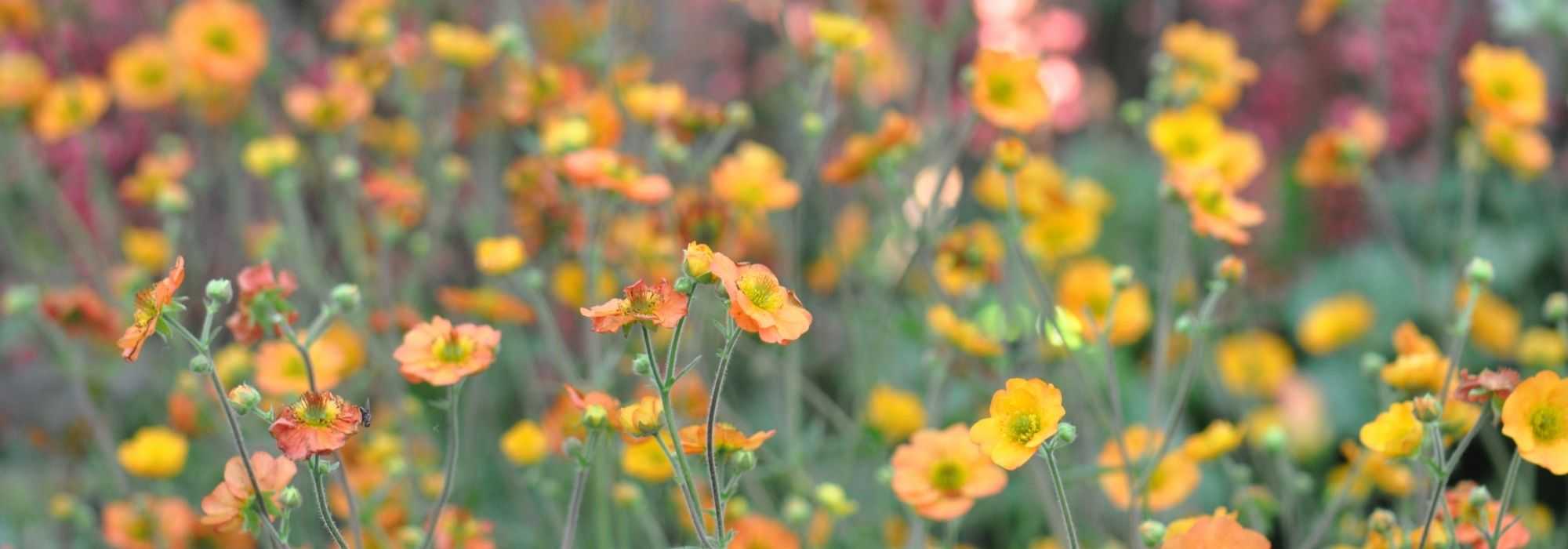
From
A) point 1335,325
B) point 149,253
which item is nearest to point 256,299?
point 149,253

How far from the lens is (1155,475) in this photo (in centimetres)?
167

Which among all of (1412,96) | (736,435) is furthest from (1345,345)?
(736,435)

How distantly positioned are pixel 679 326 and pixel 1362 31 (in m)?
2.75

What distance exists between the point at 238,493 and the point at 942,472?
67cm

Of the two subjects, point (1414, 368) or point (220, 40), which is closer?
point (1414, 368)

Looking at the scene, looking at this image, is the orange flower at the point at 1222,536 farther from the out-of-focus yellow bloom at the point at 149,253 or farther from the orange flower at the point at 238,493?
the out-of-focus yellow bloom at the point at 149,253

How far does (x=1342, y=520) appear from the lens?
160 centimetres

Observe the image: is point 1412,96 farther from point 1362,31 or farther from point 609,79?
point 609,79

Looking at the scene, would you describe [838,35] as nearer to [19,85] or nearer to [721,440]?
[721,440]

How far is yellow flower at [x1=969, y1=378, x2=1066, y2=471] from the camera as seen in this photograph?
1066 mm

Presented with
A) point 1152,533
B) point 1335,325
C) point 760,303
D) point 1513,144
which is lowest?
point 1335,325

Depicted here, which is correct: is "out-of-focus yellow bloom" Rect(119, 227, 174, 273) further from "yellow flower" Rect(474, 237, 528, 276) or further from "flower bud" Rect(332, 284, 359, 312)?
"flower bud" Rect(332, 284, 359, 312)

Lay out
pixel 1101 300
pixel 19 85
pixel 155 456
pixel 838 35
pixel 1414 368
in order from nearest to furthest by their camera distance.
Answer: pixel 1414 368, pixel 155 456, pixel 838 35, pixel 1101 300, pixel 19 85

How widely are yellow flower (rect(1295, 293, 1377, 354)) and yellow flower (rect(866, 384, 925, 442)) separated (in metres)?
0.99
